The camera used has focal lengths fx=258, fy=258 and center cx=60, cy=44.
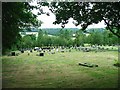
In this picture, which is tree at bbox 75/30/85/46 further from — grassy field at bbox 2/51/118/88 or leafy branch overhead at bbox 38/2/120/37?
leafy branch overhead at bbox 38/2/120/37

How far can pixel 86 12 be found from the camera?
12805 millimetres

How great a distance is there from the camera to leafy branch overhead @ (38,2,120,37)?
1238 cm

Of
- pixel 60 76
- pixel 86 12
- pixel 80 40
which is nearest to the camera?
pixel 86 12

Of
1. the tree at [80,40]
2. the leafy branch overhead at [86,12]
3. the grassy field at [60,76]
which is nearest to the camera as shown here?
the leafy branch overhead at [86,12]

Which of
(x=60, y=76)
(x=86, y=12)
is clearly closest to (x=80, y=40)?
(x=60, y=76)

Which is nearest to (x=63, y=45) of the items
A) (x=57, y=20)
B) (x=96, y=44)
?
(x=96, y=44)

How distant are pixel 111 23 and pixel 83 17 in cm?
167

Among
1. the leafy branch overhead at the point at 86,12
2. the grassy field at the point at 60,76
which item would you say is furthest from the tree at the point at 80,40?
the leafy branch overhead at the point at 86,12

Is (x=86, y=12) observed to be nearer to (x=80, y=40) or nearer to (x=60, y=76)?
(x=60, y=76)

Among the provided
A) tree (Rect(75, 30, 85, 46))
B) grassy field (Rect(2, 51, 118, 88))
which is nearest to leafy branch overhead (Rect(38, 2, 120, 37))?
grassy field (Rect(2, 51, 118, 88))

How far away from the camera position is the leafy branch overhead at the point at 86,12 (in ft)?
40.6

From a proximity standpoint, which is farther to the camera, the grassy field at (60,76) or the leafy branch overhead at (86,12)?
the grassy field at (60,76)

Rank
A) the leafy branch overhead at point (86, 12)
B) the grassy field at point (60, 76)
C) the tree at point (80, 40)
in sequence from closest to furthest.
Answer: the leafy branch overhead at point (86, 12), the grassy field at point (60, 76), the tree at point (80, 40)

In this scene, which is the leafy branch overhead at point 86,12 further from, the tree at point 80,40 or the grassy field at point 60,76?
the tree at point 80,40
